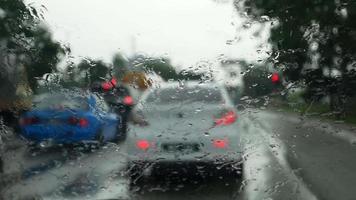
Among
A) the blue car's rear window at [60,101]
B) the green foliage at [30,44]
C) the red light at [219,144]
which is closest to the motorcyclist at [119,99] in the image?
the blue car's rear window at [60,101]

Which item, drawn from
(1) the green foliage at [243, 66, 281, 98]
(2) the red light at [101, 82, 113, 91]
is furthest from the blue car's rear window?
(1) the green foliage at [243, 66, 281, 98]

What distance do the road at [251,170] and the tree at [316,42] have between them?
44 centimetres

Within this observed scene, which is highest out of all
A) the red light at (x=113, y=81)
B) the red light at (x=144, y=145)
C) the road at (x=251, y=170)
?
the red light at (x=113, y=81)

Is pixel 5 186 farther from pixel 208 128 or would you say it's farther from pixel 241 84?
pixel 241 84

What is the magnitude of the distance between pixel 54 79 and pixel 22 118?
53 centimetres

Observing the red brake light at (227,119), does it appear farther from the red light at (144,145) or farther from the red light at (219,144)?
the red light at (144,145)

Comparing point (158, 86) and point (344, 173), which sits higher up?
point (158, 86)

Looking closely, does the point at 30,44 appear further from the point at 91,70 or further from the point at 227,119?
the point at 227,119

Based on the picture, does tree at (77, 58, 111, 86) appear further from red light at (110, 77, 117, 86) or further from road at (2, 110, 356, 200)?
road at (2, 110, 356, 200)

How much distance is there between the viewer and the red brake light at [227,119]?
694 cm

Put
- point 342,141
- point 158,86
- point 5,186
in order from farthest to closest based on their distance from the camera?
point 342,141, point 158,86, point 5,186

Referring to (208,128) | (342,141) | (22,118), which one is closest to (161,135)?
(208,128)

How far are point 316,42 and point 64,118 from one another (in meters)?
2.76

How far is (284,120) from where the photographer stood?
279 inches
